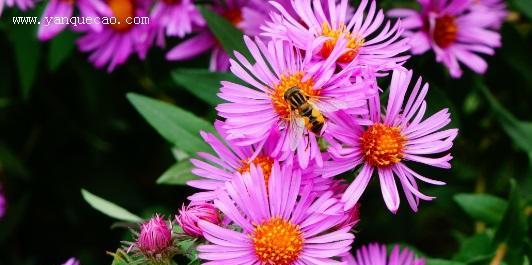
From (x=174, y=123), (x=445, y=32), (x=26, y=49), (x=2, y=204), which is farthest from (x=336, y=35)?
(x=2, y=204)

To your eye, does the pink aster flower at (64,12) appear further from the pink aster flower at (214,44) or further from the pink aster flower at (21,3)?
the pink aster flower at (214,44)

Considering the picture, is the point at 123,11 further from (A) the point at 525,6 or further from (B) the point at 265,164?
(A) the point at 525,6

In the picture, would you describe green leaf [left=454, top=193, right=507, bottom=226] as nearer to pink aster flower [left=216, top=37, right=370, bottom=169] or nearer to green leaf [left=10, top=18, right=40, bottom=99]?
pink aster flower [left=216, top=37, right=370, bottom=169]

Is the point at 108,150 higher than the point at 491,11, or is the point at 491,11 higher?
the point at 491,11

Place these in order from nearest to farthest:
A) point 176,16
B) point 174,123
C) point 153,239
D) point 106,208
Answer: point 153,239, point 106,208, point 174,123, point 176,16

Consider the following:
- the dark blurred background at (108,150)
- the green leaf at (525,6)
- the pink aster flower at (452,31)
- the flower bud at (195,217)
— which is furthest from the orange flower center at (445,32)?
the flower bud at (195,217)

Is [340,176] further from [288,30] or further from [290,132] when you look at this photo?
[288,30]
